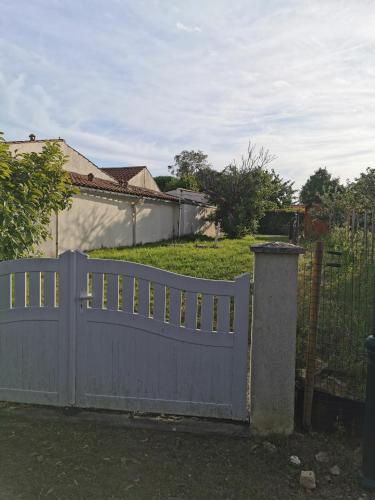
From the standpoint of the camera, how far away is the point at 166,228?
78.4 feet

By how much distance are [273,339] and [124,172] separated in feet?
82.0

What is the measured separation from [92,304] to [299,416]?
76.2 inches

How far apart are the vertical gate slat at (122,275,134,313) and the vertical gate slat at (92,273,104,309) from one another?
0.19 meters

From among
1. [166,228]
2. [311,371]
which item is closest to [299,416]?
[311,371]

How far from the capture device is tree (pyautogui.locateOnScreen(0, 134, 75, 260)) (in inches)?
174

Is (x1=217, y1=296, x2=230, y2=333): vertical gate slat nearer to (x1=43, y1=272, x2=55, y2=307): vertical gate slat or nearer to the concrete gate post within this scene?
the concrete gate post

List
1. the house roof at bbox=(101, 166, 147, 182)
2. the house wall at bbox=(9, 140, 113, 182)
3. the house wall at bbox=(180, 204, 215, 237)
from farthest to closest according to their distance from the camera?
the house wall at bbox=(180, 204, 215, 237), the house roof at bbox=(101, 166, 147, 182), the house wall at bbox=(9, 140, 113, 182)

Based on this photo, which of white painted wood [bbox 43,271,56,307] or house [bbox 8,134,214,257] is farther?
house [bbox 8,134,214,257]

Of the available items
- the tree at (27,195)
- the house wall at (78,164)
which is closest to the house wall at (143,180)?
the house wall at (78,164)

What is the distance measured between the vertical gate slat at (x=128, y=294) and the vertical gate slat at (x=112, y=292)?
7 cm

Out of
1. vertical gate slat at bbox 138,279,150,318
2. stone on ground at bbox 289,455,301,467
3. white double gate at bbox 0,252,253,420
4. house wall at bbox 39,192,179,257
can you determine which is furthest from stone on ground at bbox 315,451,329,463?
house wall at bbox 39,192,179,257

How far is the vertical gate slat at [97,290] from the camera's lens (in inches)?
136

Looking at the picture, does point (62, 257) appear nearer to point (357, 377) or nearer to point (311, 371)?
point (311, 371)

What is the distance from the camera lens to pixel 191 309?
3.30 meters
